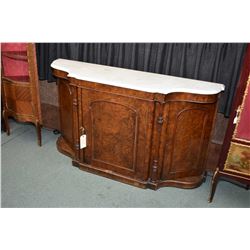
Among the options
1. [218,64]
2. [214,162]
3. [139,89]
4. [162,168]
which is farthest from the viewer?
[214,162]

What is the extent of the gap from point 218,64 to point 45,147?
1.76 metres

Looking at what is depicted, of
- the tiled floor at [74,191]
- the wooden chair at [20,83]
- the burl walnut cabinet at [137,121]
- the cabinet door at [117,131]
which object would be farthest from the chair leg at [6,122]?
the cabinet door at [117,131]

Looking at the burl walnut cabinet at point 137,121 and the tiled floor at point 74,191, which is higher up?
the burl walnut cabinet at point 137,121

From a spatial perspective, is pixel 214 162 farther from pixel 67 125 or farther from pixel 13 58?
pixel 13 58

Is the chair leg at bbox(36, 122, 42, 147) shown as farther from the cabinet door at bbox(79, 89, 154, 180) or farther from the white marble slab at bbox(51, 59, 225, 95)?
the white marble slab at bbox(51, 59, 225, 95)

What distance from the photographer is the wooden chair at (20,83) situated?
2.60m

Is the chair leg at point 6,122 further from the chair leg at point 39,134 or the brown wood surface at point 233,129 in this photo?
the brown wood surface at point 233,129

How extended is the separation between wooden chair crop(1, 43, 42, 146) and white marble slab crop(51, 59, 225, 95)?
273mm

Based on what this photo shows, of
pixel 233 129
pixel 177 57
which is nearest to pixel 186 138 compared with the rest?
pixel 233 129

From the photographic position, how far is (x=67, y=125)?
2.71 meters

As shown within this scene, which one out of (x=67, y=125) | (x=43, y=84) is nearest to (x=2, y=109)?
(x=43, y=84)

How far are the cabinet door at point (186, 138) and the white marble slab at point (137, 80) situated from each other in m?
0.11

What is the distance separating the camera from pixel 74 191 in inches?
95.1

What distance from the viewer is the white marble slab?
2.07 metres
